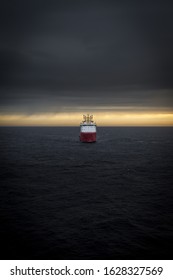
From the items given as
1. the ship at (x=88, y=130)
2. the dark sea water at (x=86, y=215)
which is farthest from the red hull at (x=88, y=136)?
the dark sea water at (x=86, y=215)

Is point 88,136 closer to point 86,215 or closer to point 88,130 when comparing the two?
point 88,130

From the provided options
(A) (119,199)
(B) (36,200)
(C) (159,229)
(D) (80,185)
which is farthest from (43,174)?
(C) (159,229)

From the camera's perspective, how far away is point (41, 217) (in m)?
31.4

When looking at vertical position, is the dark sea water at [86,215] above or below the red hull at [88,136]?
below

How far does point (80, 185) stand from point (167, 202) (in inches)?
640

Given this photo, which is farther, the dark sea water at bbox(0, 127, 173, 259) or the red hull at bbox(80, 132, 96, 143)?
the red hull at bbox(80, 132, 96, 143)

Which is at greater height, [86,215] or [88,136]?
[88,136]

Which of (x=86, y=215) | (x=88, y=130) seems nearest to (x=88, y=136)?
(x=88, y=130)

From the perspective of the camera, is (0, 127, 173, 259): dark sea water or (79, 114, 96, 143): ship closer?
(0, 127, 173, 259): dark sea water

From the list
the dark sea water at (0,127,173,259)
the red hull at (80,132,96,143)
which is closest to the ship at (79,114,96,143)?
the red hull at (80,132,96,143)

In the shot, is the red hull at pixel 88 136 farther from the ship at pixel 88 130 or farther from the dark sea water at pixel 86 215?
the dark sea water at pixel 86 215

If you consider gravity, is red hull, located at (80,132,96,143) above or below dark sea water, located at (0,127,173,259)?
above

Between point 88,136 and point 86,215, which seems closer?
point 86,215

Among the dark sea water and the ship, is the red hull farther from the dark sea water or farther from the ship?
the dark sea water
